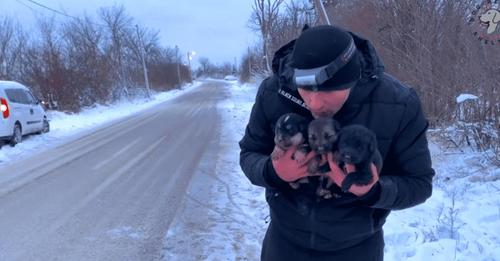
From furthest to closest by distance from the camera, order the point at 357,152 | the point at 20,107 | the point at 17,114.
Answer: the point at 20,107
the point at 17,114
the point at 357,152

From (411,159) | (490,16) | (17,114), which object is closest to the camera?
(411,159)

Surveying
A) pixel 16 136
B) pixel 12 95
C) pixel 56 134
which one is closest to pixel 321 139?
pixel 16 136

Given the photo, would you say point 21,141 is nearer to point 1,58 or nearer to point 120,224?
point 120,224

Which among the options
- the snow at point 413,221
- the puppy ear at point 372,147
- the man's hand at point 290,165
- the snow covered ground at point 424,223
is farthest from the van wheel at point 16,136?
the puppy ear at point 372,147

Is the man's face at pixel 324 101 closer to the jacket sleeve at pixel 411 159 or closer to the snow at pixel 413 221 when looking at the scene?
the jacket sleeve at pixel 411 159

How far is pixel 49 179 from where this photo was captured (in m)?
8.14

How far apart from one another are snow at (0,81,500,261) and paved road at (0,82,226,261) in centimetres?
22

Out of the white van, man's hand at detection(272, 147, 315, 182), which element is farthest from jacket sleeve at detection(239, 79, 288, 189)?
the white van

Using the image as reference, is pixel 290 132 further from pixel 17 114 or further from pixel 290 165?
pixel 17 114

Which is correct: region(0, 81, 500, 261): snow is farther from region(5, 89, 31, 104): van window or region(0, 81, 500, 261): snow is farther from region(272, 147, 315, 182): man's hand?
region(5, 89, 31, 104): van window

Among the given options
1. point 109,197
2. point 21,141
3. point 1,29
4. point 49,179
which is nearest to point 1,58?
point 1,29

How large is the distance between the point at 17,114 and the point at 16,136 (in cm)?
71

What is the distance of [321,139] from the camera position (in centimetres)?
152

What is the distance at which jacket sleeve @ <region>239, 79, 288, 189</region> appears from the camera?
1759 millimetres
